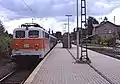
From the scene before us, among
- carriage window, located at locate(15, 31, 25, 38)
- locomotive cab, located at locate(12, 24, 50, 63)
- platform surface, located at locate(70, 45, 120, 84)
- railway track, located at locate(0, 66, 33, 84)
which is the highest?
carriage window, located at locate(15, 31, 25, 38)

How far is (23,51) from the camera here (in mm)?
22234

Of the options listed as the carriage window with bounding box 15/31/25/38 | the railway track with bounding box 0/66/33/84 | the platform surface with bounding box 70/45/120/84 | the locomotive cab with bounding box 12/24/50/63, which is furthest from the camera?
the carriage window with bounding box 15/31/25/38

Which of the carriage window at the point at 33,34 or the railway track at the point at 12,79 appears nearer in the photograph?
the railway track at the point at 12,79

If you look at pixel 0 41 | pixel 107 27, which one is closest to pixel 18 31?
pixel 0 41

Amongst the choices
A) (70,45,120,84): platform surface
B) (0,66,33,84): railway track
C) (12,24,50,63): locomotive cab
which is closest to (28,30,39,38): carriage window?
(12,24,50,63): locomotive cab

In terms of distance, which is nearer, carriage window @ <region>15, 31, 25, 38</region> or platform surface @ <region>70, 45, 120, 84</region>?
platform surface @ <region>70, 45, 120, 84</region>

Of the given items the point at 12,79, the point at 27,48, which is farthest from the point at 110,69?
the point at 27,48

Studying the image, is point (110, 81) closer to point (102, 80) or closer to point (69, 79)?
point (102, 80)

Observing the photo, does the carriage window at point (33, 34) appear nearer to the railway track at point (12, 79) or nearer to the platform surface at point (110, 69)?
the railway track at point (12, 79)

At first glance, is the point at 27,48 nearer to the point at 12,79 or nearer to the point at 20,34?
the point at 20,34

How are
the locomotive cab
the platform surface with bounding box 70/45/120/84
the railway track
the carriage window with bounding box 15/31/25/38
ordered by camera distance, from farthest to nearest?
the carriage window with bounding box 15/31/25/38 < the locomotive cab < the railway track < the platform surface with bounding box 70/45/120/84

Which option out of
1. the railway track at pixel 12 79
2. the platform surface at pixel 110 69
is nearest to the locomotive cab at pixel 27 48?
the railway track at pixel 12 79

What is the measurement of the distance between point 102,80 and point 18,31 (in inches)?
458

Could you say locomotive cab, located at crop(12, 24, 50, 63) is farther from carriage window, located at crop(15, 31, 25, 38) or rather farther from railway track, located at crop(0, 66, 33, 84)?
railway track, located at crop(0, 66, 33, 84)
